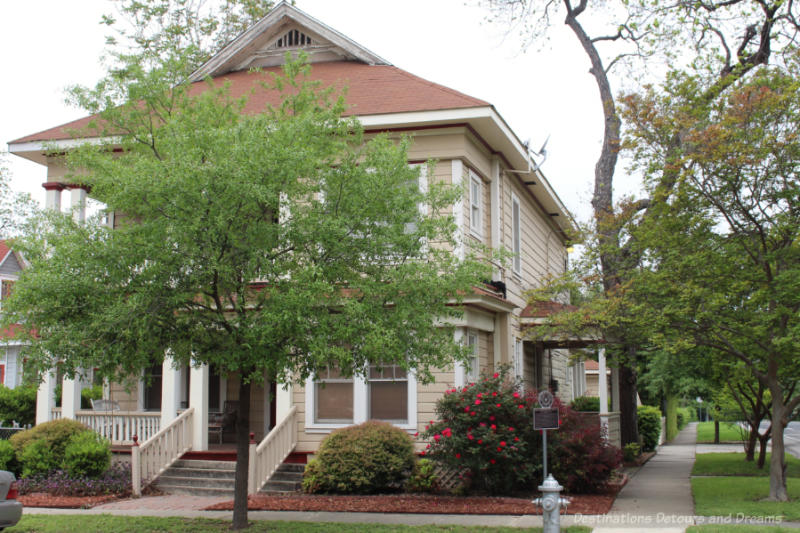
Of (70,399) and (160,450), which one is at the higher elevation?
(70,399)

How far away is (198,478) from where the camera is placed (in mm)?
14922

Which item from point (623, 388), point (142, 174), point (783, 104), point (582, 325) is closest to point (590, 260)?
point (582, 325)

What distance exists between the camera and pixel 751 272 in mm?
12500

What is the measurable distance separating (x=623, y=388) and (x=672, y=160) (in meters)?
11.6

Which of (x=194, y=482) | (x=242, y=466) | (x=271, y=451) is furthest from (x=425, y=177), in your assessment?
(x=194, y=482)

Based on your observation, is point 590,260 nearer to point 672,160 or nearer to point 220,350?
point 672,160

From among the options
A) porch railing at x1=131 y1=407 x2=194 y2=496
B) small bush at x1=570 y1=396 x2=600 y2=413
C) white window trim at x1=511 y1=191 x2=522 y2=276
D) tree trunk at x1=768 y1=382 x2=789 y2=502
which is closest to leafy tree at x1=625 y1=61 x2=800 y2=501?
tree trunk at x1=768 y1=382 x2=789 y2=502

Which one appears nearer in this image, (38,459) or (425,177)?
(425,177)

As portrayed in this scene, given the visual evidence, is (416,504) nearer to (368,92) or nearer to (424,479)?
(424,479)

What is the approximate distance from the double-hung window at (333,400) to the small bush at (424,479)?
1891 millimetres

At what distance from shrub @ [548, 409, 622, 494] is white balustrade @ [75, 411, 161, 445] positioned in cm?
815

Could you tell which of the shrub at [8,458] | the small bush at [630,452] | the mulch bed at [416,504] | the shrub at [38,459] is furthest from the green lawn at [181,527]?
the small bush at [630,452]

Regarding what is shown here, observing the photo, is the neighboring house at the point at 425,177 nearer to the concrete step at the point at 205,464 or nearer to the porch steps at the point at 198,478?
the concrete step at the point at 205,464

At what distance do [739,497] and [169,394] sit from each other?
10917 millimetres
